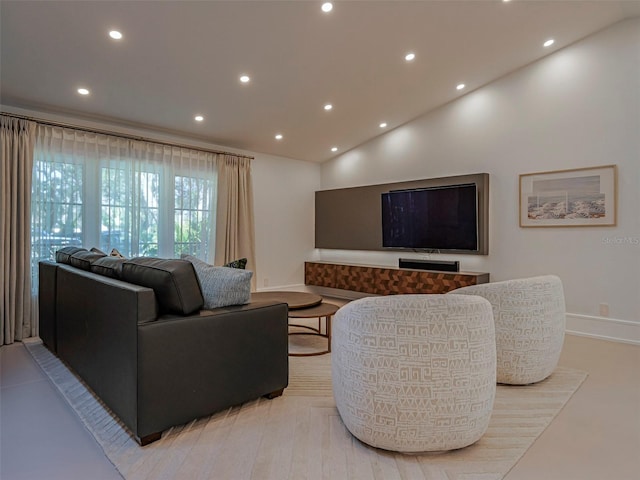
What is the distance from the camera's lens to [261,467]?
5.60 ft

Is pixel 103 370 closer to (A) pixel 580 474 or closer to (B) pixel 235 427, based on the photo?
(B) pixel 235 427

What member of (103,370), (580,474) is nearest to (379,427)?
(580,474)

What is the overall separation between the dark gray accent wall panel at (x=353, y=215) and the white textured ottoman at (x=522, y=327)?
8.74 feet

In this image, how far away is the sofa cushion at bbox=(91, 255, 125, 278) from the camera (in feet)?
7.81

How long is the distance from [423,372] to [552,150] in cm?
383

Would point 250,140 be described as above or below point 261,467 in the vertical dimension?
above

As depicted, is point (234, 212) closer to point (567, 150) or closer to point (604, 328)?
point (567, 150)

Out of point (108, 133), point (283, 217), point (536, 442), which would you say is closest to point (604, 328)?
point (536, 442)

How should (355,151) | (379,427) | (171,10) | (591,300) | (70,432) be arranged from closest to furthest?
(379,427)
(70,432)
(171,10)
(591,300)
(355,151)

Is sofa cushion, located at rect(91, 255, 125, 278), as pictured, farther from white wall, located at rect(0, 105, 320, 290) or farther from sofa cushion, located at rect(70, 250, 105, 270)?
white wall, located at rect(0, 105, 320, 290)

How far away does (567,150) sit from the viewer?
4254 millimetres

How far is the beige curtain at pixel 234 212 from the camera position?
5520 millimetres

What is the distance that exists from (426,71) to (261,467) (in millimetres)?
4202

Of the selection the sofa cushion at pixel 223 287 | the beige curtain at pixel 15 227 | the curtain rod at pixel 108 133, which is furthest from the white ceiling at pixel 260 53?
the sofa cushion at pixel 223 287
